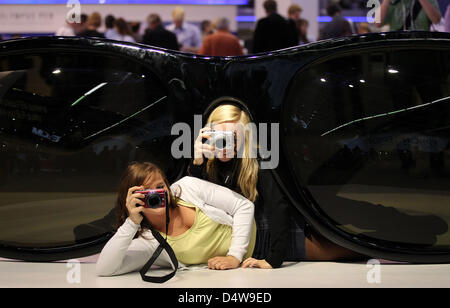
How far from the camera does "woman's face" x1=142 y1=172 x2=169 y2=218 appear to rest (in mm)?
680

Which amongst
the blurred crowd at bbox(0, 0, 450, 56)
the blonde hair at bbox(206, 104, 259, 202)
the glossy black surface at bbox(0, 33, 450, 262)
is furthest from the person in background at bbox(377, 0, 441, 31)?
the blonde hair at bbox(206, 104, 259, 202)

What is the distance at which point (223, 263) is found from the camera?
66 centimetres

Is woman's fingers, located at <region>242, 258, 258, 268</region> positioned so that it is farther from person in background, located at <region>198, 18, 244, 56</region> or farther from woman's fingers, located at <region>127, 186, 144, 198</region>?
person in background, located at <region>198, 18, 244, 56</region>

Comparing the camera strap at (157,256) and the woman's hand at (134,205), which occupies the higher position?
the woman's hand at (134,205)

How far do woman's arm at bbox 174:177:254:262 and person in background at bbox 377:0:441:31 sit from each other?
2.27 feet

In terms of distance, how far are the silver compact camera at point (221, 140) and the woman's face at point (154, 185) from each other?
0.08 m

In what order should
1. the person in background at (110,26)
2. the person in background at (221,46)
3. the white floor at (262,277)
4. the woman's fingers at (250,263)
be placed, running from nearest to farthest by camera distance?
the white floor at (262,277)
the woman's fingers at (250,263)
the person in background at (221,46)
the person in background at (110,26)

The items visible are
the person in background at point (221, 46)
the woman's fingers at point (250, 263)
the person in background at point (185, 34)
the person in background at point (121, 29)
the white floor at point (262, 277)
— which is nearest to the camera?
the white floor at point (262, 277)

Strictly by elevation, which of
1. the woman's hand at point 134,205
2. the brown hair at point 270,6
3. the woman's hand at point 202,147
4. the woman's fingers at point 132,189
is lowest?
the woman's hand at point 134,205

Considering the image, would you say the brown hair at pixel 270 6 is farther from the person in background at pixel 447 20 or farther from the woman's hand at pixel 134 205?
the woman's hand at pixel 134 205

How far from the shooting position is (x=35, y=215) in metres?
0.75

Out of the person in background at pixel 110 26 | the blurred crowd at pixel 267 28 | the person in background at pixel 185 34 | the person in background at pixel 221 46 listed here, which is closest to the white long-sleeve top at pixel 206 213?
the blurred crowd at pixel 267 28

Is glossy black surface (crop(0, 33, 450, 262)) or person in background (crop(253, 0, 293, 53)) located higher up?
person in background (crop(253, 0, 293, 53))

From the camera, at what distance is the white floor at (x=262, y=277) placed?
0.57 m
